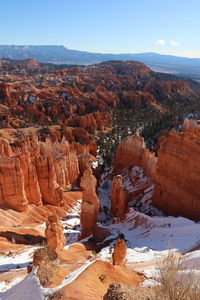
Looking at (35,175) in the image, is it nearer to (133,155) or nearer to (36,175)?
(36,175)

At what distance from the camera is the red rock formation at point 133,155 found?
35000 millimetres

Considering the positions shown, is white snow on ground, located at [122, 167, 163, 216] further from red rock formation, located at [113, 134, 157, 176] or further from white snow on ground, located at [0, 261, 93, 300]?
white snow on ground, located at [0, 261, 93, 300]

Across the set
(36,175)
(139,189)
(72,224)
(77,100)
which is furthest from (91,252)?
(77,100)

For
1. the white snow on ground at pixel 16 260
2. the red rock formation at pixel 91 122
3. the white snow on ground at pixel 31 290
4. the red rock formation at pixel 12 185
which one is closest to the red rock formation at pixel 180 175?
the red rock formation at pixel 12 185

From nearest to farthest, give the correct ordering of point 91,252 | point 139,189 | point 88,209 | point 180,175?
1. point 91,252
2. point 88,209
3. point 180,175
4. point 139,189

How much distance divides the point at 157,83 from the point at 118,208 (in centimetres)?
11385

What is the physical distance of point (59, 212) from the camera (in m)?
28.9

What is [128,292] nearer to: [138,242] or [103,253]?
[103,253]

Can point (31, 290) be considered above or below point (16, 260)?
above

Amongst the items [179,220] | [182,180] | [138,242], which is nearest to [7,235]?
[138,242]

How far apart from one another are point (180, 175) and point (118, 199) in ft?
21.3

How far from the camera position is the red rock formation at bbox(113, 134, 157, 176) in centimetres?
3500

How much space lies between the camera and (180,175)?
83.8ft

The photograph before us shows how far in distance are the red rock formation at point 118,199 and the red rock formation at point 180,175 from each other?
353 cm
